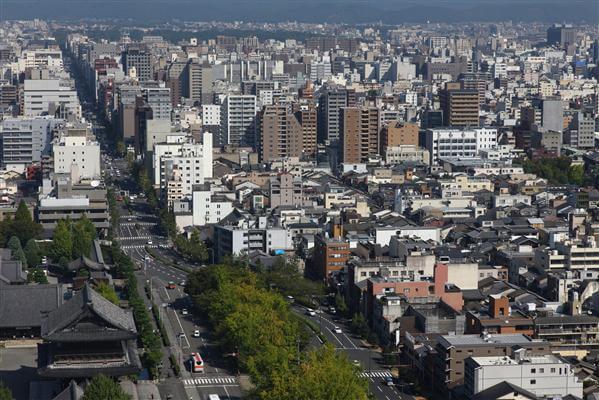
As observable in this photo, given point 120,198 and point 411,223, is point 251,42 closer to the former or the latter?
point 120,198

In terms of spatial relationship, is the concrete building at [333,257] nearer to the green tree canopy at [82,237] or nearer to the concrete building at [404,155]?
the green tree canopy at [82,237]

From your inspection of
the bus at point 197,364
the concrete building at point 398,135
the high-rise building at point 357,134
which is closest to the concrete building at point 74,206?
the bus at point 197,364

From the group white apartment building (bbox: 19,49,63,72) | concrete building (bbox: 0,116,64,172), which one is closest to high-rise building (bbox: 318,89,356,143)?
concrete building (bbox: 0,116,64,172)

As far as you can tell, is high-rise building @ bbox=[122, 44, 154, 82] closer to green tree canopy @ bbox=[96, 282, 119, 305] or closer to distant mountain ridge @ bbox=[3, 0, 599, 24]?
green tree canopy @ bbox=[96, 282, 119, 305]

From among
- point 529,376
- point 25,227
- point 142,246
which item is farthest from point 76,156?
point 529,376

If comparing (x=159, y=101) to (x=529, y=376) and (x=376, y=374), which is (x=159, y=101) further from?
(x=529, y=376)

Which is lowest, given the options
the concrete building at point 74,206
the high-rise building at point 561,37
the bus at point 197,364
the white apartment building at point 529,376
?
the bus at point 197,364
